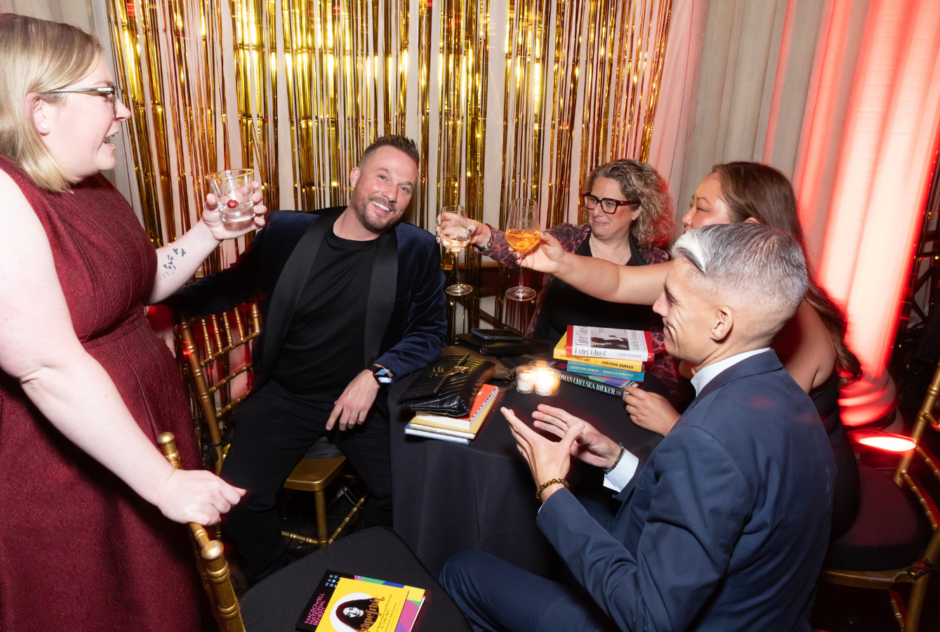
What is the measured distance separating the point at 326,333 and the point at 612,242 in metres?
1.41

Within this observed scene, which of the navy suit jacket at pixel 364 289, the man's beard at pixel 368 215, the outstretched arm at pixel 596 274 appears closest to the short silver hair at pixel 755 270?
the outstretched arm at pixel 596 274

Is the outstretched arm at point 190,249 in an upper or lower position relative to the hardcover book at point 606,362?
upper

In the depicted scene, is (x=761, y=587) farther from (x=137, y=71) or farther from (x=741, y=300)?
(x=137, y=71)

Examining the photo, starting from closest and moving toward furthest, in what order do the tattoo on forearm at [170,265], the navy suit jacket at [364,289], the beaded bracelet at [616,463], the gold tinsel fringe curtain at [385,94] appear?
the beaded bracelet at [616,463]
the tattoo on forearm at [170,265]
the navy suit jacket at [364,289]
the gold tinsel fringe curtain at [385,94]

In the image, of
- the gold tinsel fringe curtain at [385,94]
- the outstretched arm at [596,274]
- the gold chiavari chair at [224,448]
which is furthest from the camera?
the gold tinsel fringe curtain at [385,94]

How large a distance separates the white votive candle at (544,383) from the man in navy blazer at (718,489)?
0.51 metres

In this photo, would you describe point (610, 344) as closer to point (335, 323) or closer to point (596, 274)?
point (596, 274)

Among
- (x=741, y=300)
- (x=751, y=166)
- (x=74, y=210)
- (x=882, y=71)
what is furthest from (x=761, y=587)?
(x=882, y=71)

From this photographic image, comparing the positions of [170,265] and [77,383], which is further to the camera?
[170,265]

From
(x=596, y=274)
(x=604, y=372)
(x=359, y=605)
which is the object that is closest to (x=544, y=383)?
(x=604, y=372)

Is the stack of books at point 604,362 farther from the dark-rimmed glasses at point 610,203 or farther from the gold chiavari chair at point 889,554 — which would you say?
the dark-rimmed glasses at point 610,203

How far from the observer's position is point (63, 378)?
3.21ft

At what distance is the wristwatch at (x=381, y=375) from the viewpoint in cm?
206

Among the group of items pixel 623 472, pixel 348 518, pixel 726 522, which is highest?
pixel 726 522
